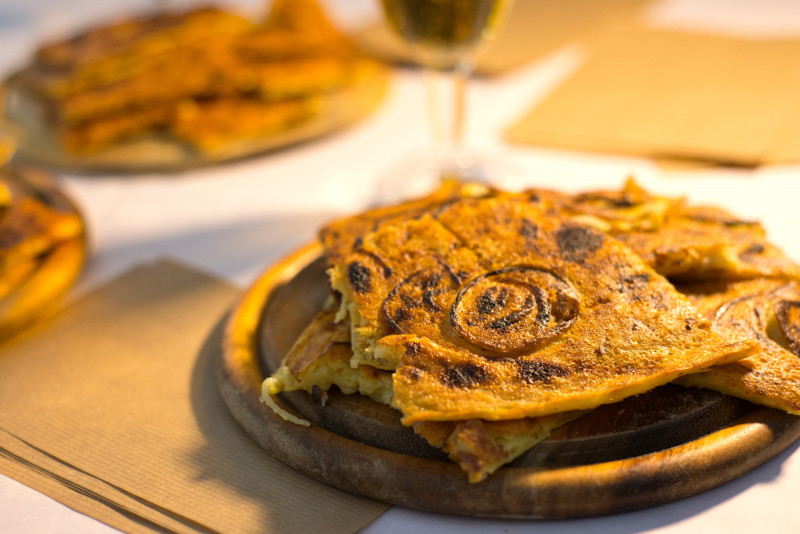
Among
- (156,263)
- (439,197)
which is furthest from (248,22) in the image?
(439,197)

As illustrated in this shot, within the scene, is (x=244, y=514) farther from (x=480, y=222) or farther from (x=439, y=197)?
(x=439, y=197)

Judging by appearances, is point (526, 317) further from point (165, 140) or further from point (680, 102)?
point (165, 140)

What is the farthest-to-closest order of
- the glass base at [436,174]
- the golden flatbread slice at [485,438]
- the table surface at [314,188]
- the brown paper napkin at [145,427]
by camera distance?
1. the glass base at [436,174]
2. the table surface at [314,188]
3. the brown paper napkin at [145,427]
4. the golden flatbread slice at [485,438]

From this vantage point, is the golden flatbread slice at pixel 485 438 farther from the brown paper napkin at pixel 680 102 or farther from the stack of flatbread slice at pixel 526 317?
the brown paper napkin at pixel 680 102

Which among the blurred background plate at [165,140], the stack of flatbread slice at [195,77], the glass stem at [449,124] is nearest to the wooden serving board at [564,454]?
the glass stem at [449,124]

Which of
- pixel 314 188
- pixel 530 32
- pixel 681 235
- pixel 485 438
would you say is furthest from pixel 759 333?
pixel 530 32

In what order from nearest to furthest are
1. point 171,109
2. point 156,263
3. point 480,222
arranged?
point 480,222, point 156,263, point 171,109
